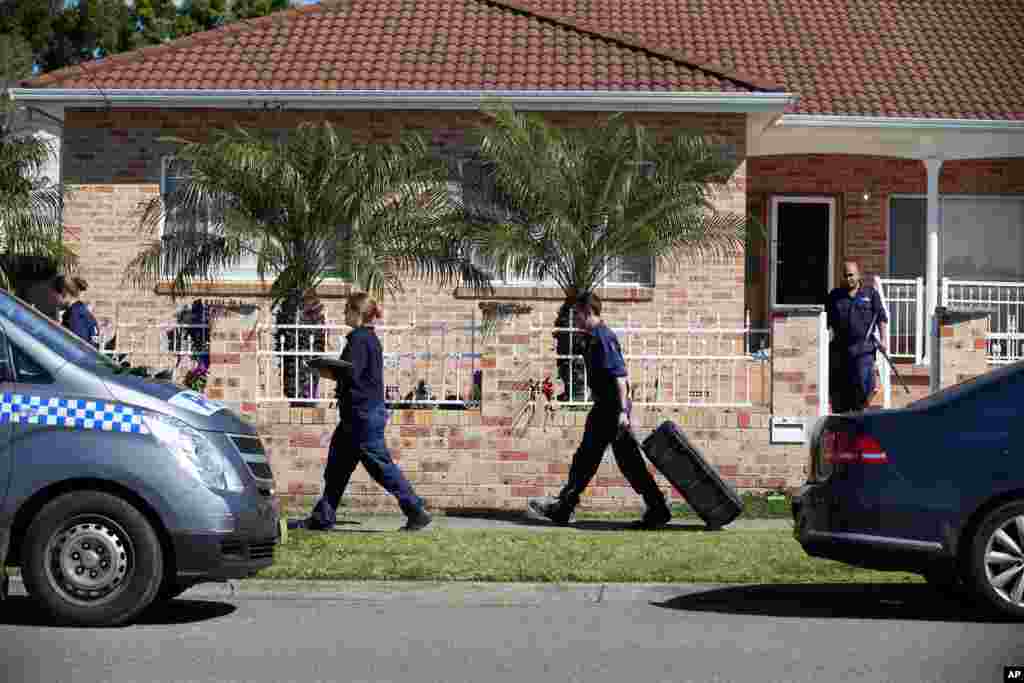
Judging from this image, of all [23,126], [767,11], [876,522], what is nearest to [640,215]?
[767,11]

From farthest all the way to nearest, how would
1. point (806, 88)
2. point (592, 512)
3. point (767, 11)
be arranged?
1. point (767, 11)
2. point (806, 88)
3. point (592, 512)

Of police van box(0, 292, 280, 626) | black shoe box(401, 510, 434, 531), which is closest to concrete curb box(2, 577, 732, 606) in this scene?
police van box(0, 292, 280, 626)

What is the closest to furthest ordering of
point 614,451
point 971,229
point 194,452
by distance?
point 194,452 < point 614,451 < point 971,229

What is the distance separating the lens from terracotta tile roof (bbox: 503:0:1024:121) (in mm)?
20766

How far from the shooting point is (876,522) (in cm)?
859

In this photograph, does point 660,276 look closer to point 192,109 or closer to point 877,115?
point 877,115

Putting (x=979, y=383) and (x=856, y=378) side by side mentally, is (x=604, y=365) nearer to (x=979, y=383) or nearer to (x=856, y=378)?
(x=856, y=378)

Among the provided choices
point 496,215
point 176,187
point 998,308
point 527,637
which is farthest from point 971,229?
point 527,637

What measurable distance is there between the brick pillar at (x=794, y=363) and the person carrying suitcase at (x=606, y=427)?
6.46 feet

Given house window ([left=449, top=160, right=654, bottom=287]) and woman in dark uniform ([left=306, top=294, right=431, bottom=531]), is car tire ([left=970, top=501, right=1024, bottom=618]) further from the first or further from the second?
house window ([left=449, top=160, right=654, bottom=287])

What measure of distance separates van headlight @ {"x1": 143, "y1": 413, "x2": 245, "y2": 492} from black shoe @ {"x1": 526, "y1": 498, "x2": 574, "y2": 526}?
15.8 ft

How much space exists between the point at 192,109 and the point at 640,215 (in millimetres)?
5785

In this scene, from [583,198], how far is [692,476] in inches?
210

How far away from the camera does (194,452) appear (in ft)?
27.5
